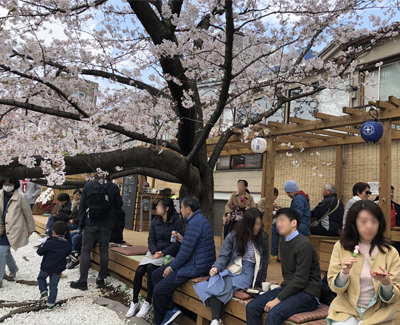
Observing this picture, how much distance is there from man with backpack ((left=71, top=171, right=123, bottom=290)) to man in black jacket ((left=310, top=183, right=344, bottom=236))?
4.00m

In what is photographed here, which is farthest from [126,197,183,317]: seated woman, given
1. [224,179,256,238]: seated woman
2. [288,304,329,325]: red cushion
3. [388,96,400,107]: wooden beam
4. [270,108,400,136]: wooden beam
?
[388,96,400,107]: wooden beam

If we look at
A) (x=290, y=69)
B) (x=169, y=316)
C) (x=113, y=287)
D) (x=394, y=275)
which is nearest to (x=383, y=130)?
(x=290, y=69)

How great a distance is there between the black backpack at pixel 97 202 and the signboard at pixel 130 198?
629cm

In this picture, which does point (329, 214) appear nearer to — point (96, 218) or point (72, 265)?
point (96, 218)

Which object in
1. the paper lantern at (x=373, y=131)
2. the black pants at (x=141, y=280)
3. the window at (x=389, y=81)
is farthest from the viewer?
the window at (x=389, y=81)

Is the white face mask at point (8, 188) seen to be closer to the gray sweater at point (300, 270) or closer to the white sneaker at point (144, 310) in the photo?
the white sneaker at point (144, 310)

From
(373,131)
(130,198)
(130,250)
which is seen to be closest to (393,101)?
(373,131)

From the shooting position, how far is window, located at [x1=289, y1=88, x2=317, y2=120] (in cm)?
973

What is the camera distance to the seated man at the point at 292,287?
309 centimetres

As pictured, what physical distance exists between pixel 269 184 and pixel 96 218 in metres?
3.59

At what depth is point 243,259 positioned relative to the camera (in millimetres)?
4059

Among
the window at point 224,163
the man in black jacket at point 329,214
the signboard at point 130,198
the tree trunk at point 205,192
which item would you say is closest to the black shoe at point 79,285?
the tree trunk at point 205,192

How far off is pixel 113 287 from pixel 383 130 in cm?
540

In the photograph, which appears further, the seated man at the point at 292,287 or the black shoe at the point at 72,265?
the black shoe at the point at 72,265
